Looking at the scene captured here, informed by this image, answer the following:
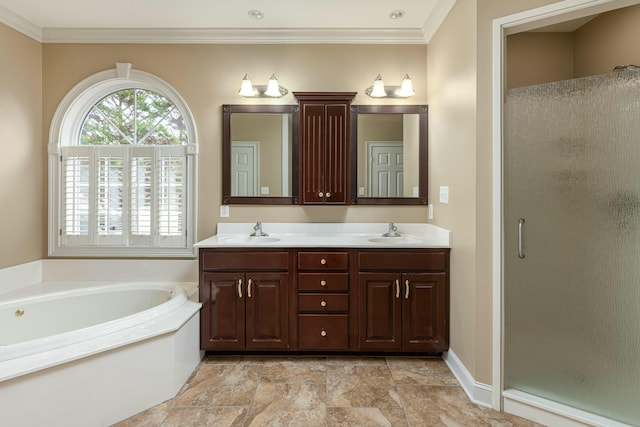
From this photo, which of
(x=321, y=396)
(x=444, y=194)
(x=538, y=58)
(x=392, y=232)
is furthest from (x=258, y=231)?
(x=538, y=58)

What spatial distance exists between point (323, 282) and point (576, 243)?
5.11 feet

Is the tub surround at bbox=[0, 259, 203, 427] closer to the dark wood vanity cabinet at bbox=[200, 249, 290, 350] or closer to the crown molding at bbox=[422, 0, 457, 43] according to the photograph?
the dark wood vanity cabinet at bbox=[200, 249, 290, 350]

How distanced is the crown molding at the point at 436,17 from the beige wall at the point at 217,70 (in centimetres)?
14

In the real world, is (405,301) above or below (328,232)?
below

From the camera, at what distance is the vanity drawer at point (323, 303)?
8.01 feet

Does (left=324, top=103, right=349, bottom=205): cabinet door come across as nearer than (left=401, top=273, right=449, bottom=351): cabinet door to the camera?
No

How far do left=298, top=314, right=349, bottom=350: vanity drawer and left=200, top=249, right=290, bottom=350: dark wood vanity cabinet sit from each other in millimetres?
124

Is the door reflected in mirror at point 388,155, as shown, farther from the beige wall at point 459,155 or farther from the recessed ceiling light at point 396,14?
the recessed ceiling light at point 396,14

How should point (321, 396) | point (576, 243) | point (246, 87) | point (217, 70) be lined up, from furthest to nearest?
point (217, 70), point (246, 87), point (321, 396), point (576, 243)

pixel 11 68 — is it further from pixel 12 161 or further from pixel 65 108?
pixel 12 161

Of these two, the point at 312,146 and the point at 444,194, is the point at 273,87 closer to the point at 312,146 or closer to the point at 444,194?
the point at 312,146

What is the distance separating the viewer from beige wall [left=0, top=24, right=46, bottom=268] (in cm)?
261

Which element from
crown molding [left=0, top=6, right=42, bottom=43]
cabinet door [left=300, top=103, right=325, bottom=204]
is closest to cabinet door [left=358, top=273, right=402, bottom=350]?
cabinet door [left=300, top=103, right=325, bottom=204]

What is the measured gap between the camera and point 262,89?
290 centimetres
